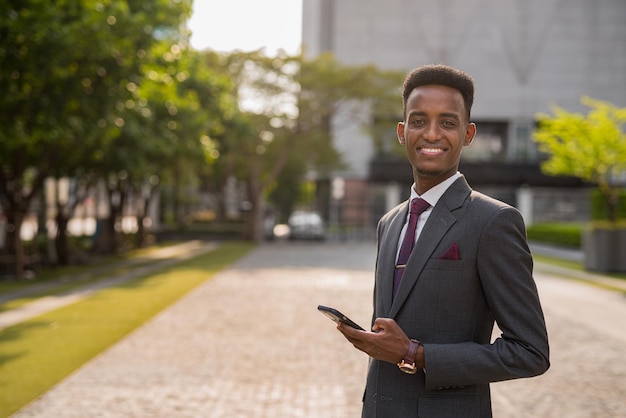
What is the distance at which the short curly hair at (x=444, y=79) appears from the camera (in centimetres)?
240

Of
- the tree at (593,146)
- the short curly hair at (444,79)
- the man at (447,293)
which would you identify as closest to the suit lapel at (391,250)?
the man at (447,293)

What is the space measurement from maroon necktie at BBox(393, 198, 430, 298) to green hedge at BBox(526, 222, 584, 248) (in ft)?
92.5

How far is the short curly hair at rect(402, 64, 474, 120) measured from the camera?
2402mm

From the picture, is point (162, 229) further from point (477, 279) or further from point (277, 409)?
point (477, 279)

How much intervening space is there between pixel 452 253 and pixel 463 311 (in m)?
0.19

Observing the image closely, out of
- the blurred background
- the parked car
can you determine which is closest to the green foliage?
the blurred background

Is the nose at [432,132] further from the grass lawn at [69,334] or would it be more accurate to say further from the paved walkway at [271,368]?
the grass lawn at [69,334]

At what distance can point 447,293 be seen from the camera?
7.59 feet

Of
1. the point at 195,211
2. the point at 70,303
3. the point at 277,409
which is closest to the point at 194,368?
the point at 277,409

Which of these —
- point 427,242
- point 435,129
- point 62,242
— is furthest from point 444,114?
point 62,242

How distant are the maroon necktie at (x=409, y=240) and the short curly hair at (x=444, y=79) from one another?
0.33 metres

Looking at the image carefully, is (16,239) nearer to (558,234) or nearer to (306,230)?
(558,234)

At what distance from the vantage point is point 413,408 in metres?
2.36

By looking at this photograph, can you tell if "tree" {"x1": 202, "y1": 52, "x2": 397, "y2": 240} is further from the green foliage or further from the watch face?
the watch face
